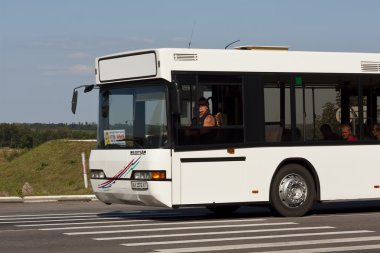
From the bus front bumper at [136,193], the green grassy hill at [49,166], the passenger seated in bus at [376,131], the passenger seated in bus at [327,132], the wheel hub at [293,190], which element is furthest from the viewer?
the green grassy hill at [49,166]

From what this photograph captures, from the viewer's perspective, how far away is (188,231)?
15156mm

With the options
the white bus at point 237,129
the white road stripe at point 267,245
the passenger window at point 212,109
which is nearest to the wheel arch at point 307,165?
the white bus at point 237,129

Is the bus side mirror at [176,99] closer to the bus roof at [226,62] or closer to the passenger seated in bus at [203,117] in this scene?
the bus roof at [226,62]

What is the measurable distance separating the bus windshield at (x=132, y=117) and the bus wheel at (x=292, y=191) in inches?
94.9

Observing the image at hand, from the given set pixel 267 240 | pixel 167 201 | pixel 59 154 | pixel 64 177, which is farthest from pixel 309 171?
pixel 59 154

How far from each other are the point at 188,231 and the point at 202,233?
1.27 feet

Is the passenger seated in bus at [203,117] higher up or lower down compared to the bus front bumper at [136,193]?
higher up

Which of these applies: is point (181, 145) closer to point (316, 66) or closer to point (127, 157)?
point (127, 157)

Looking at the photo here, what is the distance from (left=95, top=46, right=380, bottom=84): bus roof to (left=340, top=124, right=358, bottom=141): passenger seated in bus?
1034 mm

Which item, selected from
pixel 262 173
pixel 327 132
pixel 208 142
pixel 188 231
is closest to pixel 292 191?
pixel 262 173

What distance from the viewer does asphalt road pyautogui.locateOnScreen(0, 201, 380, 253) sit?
42.8 feet

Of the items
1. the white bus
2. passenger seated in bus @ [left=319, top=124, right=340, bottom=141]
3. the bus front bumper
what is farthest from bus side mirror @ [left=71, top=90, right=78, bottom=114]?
passenger seated in bus @ [left=319, top=124, right=340, bottom=141]

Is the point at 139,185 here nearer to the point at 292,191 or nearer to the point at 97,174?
the point at 97,174

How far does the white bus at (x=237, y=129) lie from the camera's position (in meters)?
16.6
